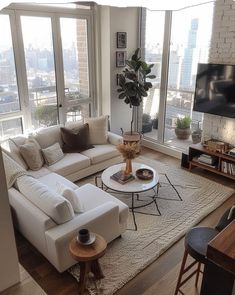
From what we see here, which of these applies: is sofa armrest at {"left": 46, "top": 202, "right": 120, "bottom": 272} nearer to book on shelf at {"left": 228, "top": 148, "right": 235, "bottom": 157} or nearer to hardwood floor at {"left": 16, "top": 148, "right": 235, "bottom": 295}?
hardwood floor at {"left": 16, "top": 148, "right": 235, "bottom": 295}

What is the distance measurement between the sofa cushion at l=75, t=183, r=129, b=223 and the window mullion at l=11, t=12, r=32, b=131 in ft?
6.13

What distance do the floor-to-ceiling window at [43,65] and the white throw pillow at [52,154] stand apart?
80 cm

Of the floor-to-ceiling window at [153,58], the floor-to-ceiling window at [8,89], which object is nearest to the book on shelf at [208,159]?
the floor-to-ceiling window at [153,58]

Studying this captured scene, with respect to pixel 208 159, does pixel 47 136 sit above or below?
above

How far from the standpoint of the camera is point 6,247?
1.96m

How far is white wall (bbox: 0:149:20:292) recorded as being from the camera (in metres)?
1.85

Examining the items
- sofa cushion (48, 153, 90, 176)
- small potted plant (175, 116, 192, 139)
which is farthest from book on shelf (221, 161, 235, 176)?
sofa cushion (48, 153, 90, 176)

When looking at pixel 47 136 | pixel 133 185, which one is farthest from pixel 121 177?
pixel 47 136

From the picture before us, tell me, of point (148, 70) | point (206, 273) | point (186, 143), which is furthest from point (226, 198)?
point (206, 273)

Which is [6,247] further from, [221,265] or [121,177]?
[121,177]

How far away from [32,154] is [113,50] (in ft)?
8.17

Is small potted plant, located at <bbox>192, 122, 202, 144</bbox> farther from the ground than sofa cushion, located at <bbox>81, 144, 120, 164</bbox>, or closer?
farther from the ground

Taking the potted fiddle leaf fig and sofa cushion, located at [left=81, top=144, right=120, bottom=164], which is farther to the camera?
the potted fiddle leaf fig

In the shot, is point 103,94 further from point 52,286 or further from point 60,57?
point 52,286
